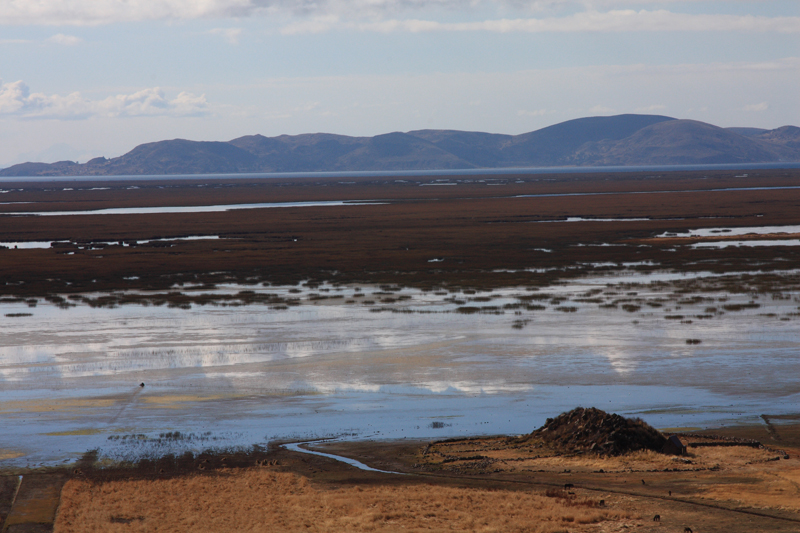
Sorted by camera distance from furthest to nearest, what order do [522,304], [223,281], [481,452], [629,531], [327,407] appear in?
[223,281] < [522,304] < [327,407] < [481,452] < [629,531]

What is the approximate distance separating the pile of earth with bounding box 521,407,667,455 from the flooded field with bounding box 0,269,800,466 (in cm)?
158

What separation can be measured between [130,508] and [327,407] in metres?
8.64

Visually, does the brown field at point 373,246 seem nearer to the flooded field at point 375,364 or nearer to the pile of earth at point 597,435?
the flooded field at point 375,364

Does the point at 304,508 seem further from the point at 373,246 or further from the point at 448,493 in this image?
the point at 373,246

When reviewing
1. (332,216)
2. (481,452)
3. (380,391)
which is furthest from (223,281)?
(332,216)

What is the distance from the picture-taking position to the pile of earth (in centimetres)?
1928

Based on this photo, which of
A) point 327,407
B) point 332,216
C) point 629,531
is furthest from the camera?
point 332,216

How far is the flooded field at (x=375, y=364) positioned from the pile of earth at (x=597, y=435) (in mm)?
1577

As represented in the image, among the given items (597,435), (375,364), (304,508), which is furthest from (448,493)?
(375,364)

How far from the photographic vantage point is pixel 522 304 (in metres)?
41.1

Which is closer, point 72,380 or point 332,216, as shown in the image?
point 72,380

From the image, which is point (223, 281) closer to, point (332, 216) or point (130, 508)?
point (130, 508)

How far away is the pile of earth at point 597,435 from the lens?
19281 mm

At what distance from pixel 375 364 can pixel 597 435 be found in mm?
11199
